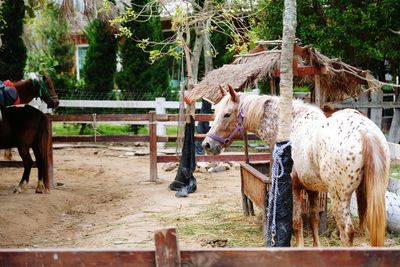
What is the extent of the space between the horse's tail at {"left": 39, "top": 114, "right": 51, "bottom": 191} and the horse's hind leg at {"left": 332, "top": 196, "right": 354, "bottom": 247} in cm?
606

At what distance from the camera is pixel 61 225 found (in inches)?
304

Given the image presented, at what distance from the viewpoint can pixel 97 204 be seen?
9.09 meters

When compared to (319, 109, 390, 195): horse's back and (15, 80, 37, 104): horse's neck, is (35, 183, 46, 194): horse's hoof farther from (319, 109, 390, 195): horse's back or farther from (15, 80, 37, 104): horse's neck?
(319, 109, 390, 195): horse's back

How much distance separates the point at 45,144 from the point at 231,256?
7.89 m

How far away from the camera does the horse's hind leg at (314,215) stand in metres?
5.71

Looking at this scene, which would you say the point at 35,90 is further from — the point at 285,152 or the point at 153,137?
the point at 285,152

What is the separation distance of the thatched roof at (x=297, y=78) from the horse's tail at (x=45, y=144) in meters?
2.90

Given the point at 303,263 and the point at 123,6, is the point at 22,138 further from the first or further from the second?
the point at 303,263

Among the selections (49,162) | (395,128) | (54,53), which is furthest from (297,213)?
(54,53)

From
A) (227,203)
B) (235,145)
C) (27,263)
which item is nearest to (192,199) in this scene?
(227,203)

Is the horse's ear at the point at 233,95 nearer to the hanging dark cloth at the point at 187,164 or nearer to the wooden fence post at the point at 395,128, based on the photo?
the hanging dark cloth at the point at 187,164

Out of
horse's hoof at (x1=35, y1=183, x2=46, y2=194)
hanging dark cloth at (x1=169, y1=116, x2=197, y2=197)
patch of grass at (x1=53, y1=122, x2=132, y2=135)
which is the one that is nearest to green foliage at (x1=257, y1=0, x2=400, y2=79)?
hanging dark cloth at (x1=169, y1=116, x2=197, y2=197)

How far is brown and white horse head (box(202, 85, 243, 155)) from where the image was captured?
619 centimetres

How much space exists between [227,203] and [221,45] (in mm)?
10769
